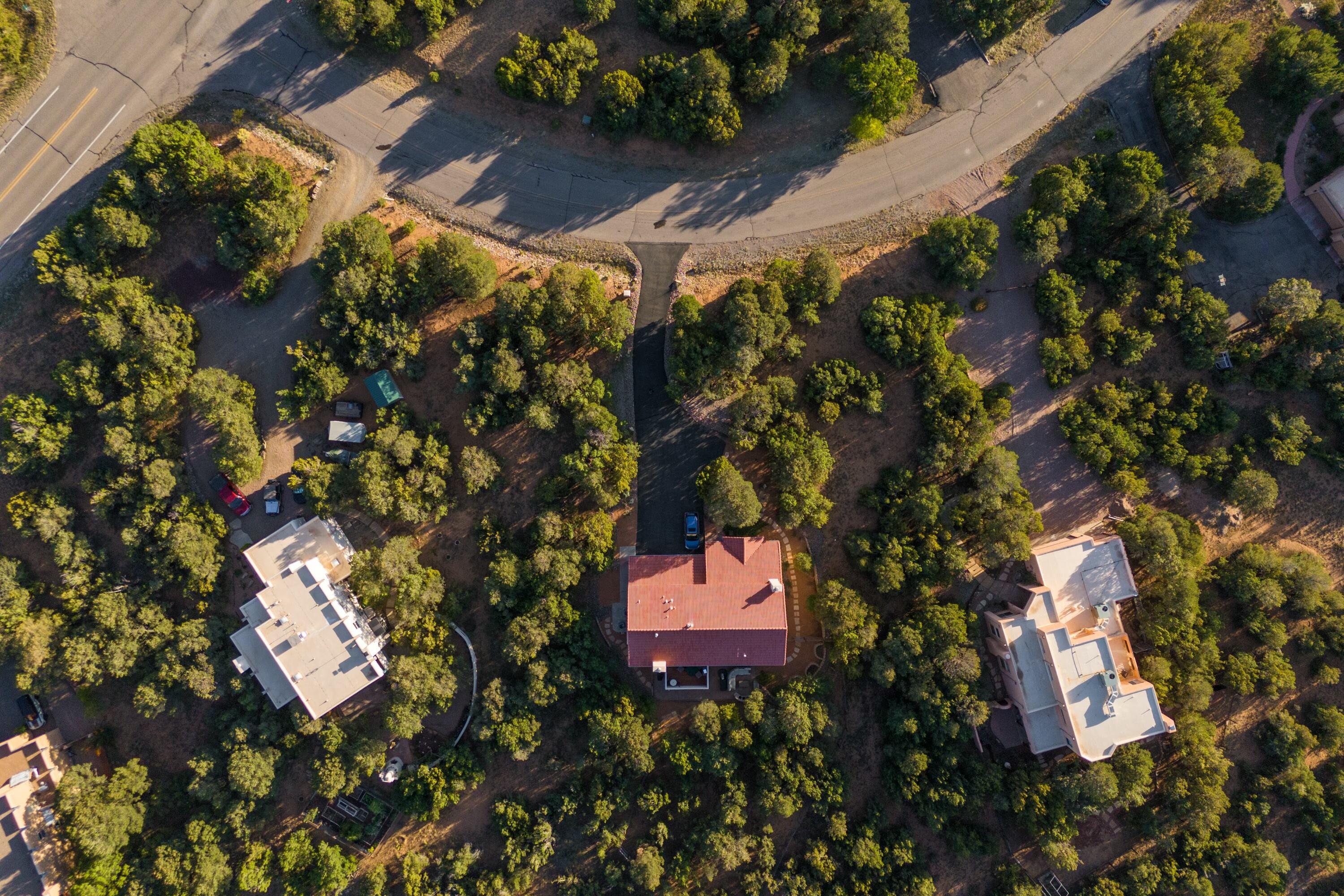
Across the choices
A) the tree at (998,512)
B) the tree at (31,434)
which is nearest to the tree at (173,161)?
the tree at (31,434)

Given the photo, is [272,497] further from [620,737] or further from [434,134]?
[620,737]

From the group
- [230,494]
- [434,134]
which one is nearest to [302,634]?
[230,494]

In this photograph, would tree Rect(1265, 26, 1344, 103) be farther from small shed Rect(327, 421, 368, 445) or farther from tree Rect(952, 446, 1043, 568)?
small shed Rect(327, 421, 368, 445)

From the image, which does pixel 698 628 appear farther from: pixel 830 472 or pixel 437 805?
pixel 437 805

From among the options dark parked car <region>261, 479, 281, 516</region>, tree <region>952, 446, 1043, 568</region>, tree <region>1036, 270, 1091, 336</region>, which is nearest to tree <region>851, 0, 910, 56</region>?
tree <region>1036, 270, 1091, 336</region>

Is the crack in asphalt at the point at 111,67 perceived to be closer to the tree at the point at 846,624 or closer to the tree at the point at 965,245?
the tree at the point at 965,245

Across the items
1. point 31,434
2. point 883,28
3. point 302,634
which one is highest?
point 883,28

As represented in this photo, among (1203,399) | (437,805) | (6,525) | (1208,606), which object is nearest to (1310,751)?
(1208,606)
